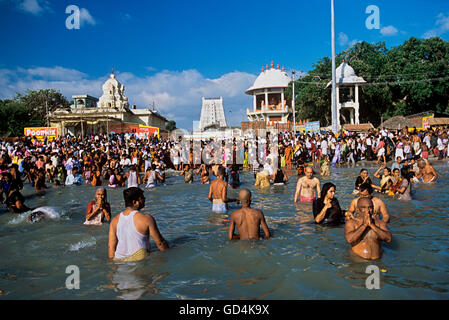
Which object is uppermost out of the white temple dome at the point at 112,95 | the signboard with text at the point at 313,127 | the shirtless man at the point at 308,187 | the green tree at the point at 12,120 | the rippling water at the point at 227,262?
the white temple dome at the point at 112,95

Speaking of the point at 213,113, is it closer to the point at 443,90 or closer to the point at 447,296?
the point at 443,90

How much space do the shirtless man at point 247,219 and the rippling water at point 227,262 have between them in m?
0.17

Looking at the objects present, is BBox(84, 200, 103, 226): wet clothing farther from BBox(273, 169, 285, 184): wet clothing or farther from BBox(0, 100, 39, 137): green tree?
BBox(0, 100, 39, 137): green tree

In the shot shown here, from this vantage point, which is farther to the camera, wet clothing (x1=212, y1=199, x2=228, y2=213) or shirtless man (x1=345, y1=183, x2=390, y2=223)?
wet clothing (x1=212, y1=199, x2=228, y2=213)

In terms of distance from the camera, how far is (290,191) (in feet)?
37.1

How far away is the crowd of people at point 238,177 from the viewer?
459cm

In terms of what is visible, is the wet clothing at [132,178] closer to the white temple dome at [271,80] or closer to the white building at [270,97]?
the white building at [270,97]

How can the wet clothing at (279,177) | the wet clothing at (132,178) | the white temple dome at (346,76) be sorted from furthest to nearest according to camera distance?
1. the white temple dome at (346,76)
2. the wet clothing at (279,177)
3. the wet clothing at (132,178)

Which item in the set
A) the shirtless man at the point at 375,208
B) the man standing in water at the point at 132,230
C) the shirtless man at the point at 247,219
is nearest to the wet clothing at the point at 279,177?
the shirtless man at the point at 375,208

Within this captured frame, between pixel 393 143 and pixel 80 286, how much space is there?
18395 mm

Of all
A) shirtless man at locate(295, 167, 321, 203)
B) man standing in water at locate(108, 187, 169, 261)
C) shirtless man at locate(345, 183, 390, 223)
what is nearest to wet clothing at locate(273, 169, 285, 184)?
shirtless man at locate(295, 167, 321, 203)

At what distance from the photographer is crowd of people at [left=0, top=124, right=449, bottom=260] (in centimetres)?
459

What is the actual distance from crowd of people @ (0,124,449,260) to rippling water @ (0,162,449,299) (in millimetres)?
309
